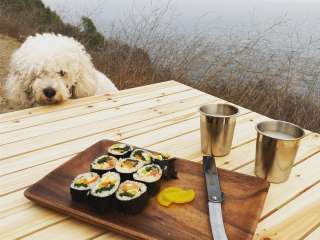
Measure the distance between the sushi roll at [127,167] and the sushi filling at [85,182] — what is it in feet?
0.25

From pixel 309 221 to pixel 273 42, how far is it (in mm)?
3045

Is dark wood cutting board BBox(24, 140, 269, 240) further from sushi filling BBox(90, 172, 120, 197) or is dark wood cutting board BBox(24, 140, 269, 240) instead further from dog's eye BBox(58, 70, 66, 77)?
dog's eye BBox(58, 70, 66, 77)

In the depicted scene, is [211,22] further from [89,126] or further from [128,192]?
[128,192]

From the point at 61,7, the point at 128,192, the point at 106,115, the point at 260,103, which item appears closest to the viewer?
the point at 128,192

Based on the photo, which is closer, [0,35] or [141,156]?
[141,156]

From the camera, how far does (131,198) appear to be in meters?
1.04

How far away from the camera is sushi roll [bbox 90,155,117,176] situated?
3.87ft

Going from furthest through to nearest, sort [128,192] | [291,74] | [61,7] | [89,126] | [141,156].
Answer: [61,7], [291,74], [89,126], [141,156], [128,192]

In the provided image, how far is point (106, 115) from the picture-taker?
1.93 meters

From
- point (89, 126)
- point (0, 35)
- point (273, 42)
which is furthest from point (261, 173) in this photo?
point (0, 35)

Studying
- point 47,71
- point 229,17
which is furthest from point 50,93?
point 229,17

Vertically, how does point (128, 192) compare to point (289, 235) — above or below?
above

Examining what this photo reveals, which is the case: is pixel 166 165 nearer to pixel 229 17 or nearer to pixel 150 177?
pixel 150 177

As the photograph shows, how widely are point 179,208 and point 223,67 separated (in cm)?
310
